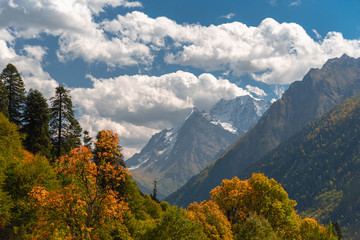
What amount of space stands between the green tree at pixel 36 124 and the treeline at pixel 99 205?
1162 centimetres

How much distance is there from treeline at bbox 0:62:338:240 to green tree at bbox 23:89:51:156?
11624 mm

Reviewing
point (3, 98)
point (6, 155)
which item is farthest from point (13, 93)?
point (6, 155)

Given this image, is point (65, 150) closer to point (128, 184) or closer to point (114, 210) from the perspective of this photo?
point (128, 184)

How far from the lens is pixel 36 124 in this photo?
228 ft

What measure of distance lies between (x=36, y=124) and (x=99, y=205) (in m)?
57.8

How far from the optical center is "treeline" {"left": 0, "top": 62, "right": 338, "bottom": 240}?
18109 millimetres

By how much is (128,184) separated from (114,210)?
46254 millimetres

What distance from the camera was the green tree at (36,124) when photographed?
67.2m

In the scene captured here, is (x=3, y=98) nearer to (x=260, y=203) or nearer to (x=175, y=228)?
(x=175, y=228)

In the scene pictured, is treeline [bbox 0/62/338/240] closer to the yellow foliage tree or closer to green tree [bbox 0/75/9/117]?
the yellow foliage tree

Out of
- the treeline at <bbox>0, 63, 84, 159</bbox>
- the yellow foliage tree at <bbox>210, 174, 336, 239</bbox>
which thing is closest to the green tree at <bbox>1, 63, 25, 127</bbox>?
the treeline at <bbox>0, 63, 84, 159</bbox>

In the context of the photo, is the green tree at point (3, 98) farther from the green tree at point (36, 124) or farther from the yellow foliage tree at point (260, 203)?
the yellow foliage tree at point (260, 203)

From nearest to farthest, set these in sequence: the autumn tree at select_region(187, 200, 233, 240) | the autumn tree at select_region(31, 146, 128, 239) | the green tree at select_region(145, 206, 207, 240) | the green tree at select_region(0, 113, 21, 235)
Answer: the autumn tree at select_region(31, 146, 128, 239) → the green tree at select_region(145, 206, 207, 240) → the green tree at select_region(0, 113, 21, 235) → the autumn tree at select_region(187, 200, 233, 240)

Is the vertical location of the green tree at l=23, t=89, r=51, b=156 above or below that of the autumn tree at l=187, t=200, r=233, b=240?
above
